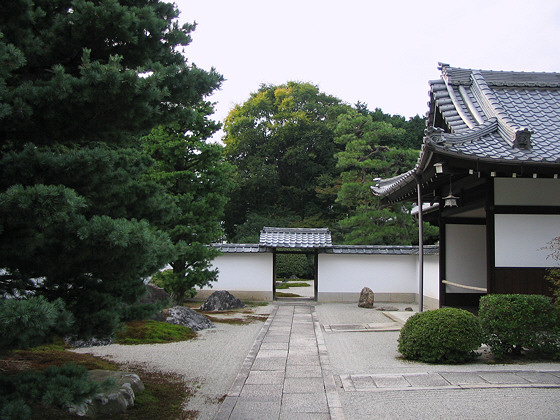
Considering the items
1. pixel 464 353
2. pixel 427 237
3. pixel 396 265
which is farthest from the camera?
pixel 427 237

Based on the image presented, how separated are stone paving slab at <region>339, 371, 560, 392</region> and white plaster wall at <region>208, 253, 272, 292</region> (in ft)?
40.4

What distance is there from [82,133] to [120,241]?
1295mm

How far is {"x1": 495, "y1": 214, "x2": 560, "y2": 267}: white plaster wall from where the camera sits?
25.1ft

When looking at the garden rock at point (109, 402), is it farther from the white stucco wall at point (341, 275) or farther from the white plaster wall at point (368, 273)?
the white plaster wall at point (368, 273)

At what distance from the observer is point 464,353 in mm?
6848

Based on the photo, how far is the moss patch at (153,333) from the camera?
931 cm

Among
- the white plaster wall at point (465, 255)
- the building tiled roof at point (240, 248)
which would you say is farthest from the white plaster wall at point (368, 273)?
the white plaster wall at point (465, 255)

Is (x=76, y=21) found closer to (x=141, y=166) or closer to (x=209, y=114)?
(x=141, y=166)

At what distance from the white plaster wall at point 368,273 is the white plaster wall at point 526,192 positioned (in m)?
10.8

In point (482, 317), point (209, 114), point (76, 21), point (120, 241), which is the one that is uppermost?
point (209, 114)

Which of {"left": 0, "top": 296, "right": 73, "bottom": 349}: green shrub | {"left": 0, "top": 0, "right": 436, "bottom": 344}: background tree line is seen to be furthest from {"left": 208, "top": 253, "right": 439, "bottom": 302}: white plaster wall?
{"left": 0, "top": 296, "right": 73, "bottom": 349}: green shrub

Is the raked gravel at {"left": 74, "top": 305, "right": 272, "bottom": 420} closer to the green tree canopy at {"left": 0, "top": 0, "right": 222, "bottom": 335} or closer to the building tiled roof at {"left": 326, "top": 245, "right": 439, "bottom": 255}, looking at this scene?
the green tree canopy at {"left": 0, "top": 0, "right": 222, "bottom": 335}

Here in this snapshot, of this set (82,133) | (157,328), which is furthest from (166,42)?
(157,328)

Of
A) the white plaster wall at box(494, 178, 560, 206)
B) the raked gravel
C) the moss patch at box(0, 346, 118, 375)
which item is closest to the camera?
the raked gravel
